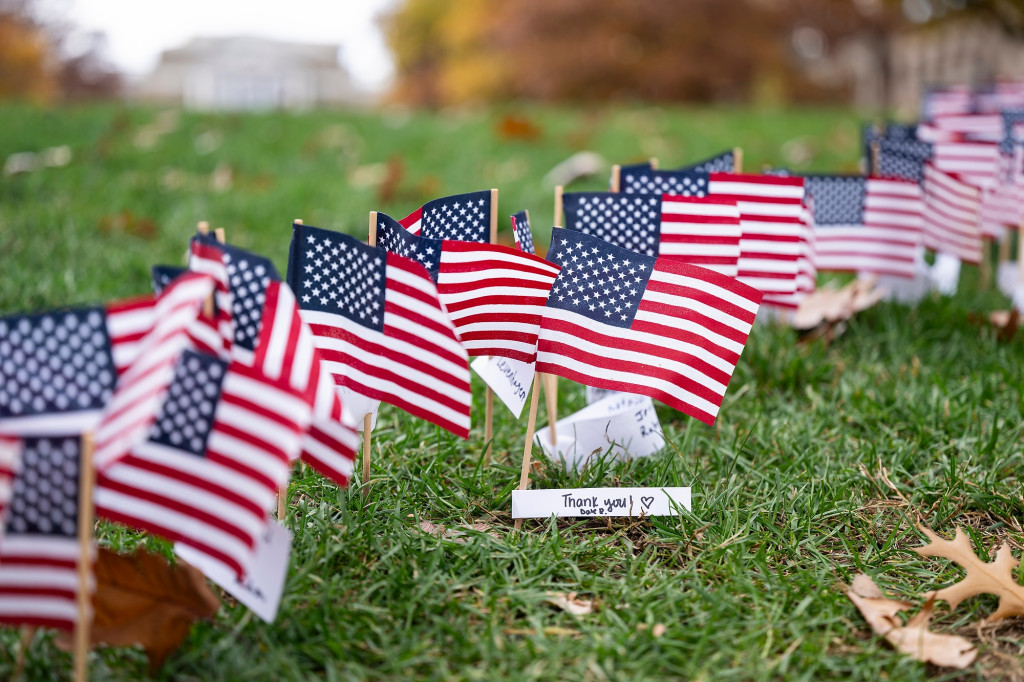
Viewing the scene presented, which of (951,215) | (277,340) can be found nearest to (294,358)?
(277,340)

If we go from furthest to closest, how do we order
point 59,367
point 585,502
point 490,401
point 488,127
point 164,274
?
1. point 488,127
2. point 490,401
3. point 585,502
4. point 164,274
5. point 59,367

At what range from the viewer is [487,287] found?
100 inches

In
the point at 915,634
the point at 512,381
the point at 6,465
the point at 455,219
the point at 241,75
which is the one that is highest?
the point at 241,75

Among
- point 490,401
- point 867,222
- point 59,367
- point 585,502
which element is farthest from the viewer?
point 867,222

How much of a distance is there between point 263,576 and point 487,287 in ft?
3.26

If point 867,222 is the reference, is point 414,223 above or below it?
above

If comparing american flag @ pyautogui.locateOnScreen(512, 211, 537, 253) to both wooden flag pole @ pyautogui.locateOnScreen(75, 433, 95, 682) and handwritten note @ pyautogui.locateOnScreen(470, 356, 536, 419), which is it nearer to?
handwritten note @ pyautogui.locateOnScreen(470, 356, 536, 419)

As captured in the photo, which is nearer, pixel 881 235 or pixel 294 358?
pixel 294 358

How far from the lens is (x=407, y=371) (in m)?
2.36

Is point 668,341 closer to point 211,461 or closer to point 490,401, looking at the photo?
point 490,401

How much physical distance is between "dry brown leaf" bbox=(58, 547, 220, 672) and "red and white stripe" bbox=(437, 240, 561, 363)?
0.99m

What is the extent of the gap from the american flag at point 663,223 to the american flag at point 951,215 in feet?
6.29

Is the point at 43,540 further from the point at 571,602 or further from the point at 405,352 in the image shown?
the point at 571,602

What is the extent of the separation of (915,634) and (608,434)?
1.11 meters
